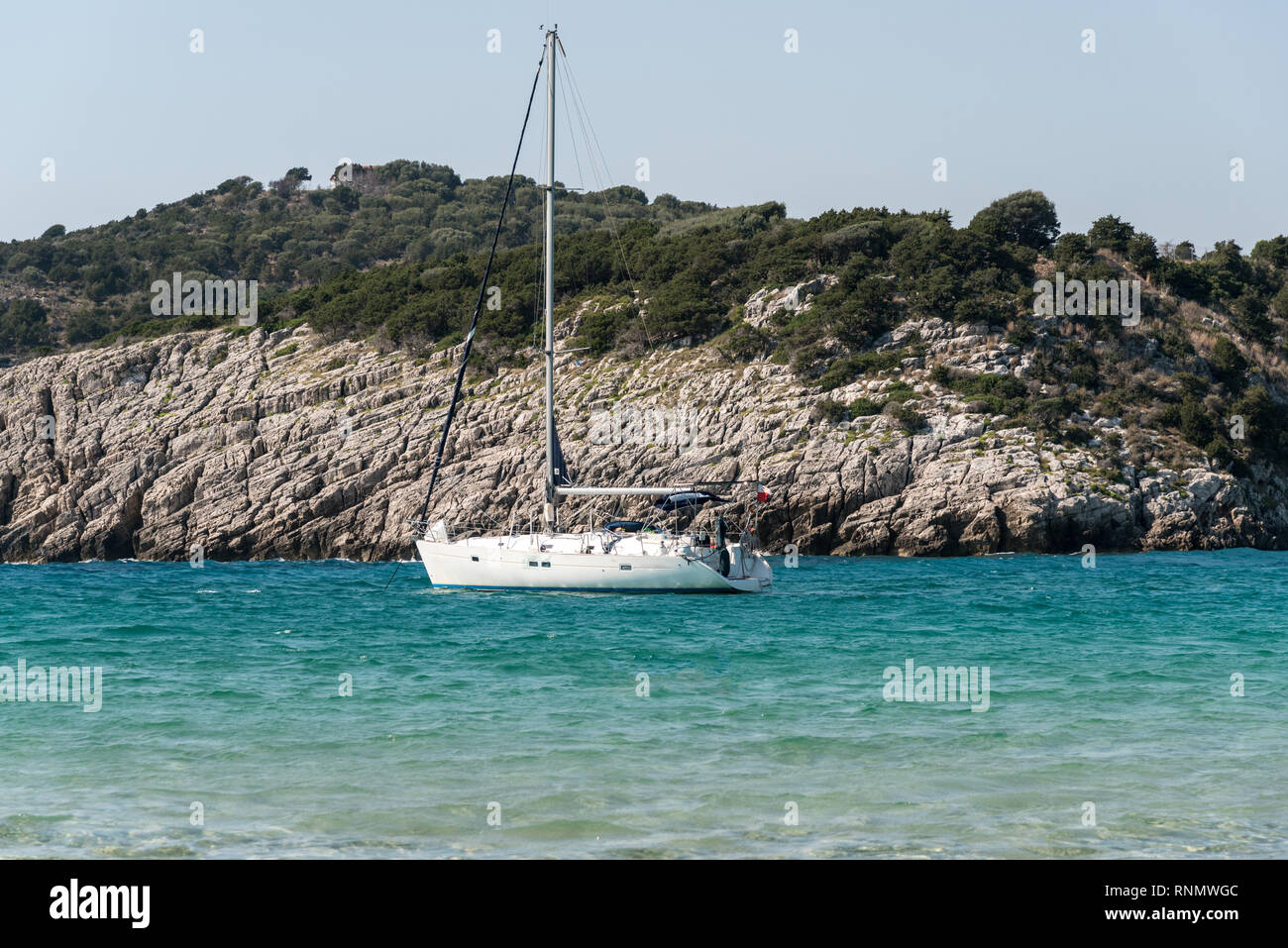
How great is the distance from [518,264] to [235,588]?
4126 centimetres

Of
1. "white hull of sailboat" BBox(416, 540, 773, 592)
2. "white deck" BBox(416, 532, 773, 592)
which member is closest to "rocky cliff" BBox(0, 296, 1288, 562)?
"white hull of sailboat" BBox(416, 540, 773, 592)

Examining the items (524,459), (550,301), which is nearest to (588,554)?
(550,301)

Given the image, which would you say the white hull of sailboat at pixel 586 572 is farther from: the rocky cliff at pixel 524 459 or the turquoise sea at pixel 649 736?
the rocky cliff at pixel 524 459

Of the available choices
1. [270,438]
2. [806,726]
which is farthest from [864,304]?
[806,726]

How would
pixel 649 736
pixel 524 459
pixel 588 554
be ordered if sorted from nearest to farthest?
pixel 649 736 → pixel 588 554 → pixel 524 459

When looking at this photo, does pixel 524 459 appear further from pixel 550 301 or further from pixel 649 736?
pixel 649 736

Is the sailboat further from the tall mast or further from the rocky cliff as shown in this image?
the rocky cliff

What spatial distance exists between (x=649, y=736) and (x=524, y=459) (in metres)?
42.9

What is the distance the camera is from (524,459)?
5734 cm

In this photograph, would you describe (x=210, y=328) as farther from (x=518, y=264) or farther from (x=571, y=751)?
(x=571, y=751)

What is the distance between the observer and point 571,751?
14.2m

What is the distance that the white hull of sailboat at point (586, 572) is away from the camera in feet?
113

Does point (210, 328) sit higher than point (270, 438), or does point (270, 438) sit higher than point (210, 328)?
point (210, 328)
